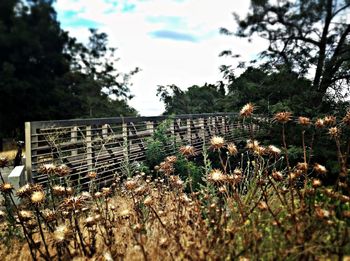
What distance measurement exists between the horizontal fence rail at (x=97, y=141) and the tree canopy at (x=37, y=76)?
13367mm

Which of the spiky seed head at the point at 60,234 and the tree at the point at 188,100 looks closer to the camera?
the spiky seed head at the point at 60,234

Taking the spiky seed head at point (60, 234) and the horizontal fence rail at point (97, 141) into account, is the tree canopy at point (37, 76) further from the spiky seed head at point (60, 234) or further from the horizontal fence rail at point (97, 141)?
the spiky seed head at point (60, 234)

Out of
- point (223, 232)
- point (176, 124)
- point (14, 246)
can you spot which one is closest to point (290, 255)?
point (223, 232)

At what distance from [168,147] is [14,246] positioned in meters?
6.80

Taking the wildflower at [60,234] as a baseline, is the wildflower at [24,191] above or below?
above

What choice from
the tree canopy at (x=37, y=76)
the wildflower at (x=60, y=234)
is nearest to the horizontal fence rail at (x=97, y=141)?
the wildflower at (x=60, y=234)

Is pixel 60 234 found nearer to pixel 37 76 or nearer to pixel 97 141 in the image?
pixel 97 141

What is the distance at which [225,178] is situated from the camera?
261 centimetres

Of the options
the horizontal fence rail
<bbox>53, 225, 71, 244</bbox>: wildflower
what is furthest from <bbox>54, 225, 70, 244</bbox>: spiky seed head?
the horizontal fence rail

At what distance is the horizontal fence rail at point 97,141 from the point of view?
21.2ft

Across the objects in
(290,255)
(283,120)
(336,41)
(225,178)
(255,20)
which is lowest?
(290,255)

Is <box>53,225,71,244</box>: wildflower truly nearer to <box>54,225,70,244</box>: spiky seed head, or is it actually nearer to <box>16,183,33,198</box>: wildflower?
<box>54,225,70,244</box>: spiky seed head

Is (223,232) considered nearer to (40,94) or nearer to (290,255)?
(290,255)

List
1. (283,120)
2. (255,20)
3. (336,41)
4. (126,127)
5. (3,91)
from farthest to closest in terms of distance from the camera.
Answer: (3,91) < (255,20) < (336,41) < (126,127) < (283,120)
